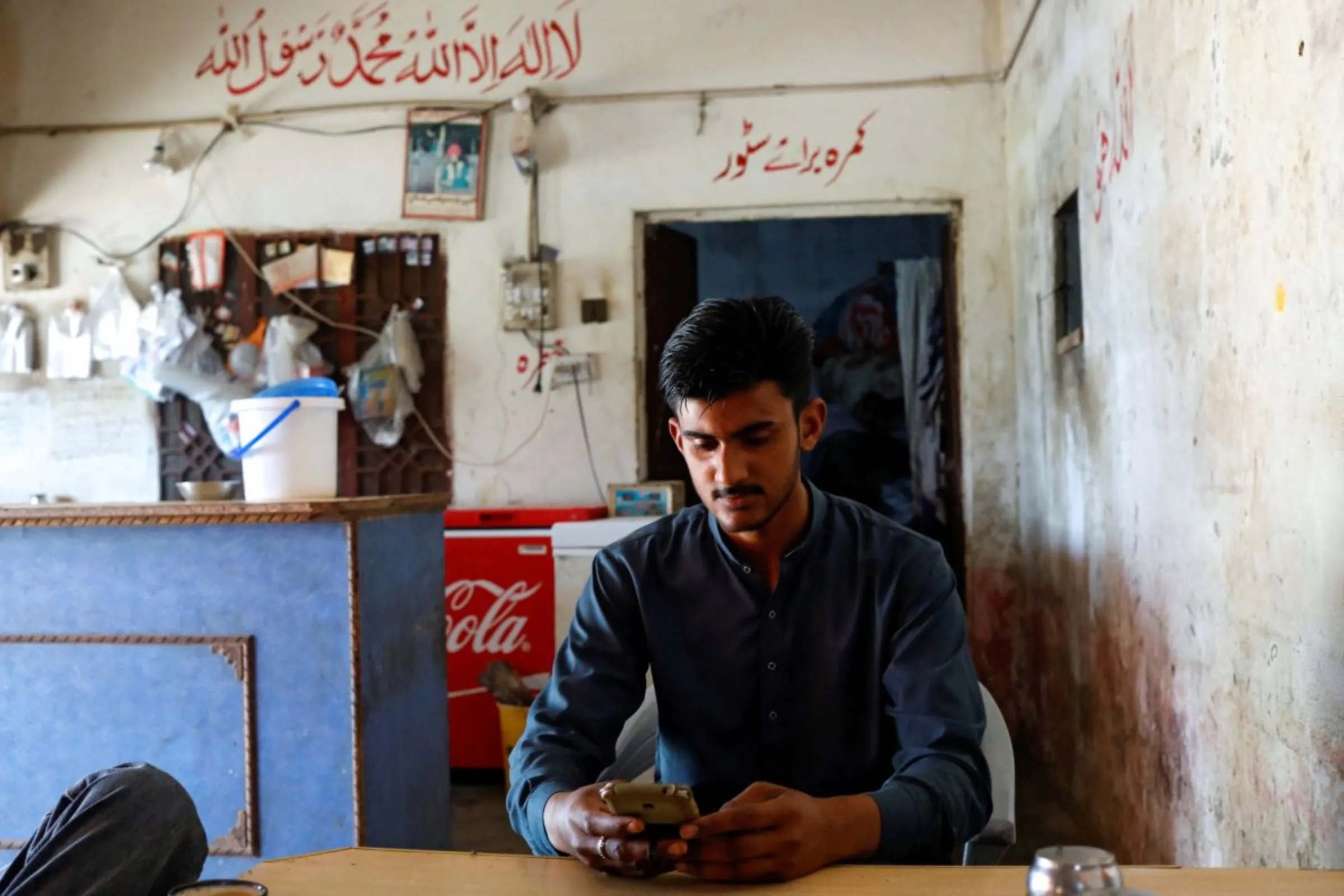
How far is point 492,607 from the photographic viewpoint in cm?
446

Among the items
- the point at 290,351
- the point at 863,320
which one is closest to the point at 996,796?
the point at 290,351

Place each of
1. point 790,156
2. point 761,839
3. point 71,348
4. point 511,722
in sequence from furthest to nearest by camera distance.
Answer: point 71,348
point 790,156
point 511,722
point 761,839

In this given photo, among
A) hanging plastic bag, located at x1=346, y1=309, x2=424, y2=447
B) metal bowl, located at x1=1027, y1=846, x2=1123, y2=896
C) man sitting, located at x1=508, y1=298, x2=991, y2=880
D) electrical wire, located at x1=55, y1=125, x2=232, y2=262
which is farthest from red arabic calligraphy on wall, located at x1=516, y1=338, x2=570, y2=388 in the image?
metal bowl, located at x1=1027, y1=846, x2=1123, y2=896

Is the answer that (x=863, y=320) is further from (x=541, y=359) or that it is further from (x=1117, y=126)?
(x=1117, y=126)

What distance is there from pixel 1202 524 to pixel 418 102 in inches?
155

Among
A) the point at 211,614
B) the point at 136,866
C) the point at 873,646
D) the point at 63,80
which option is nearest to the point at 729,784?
the point at 873,646

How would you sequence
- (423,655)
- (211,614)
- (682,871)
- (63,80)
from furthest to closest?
(63,80), (423,655), (211,614), (682,871)

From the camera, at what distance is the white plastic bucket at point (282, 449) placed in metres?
2.57

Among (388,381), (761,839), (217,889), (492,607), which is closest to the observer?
(217,889)

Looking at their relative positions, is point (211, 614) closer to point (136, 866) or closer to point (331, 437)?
point (331, 437)

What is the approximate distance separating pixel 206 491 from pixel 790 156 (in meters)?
3.00

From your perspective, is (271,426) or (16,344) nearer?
(271,426)

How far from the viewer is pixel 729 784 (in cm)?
158

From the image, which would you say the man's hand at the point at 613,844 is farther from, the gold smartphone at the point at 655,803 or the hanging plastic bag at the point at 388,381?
the hanging plastic bag at the point at 388,381
